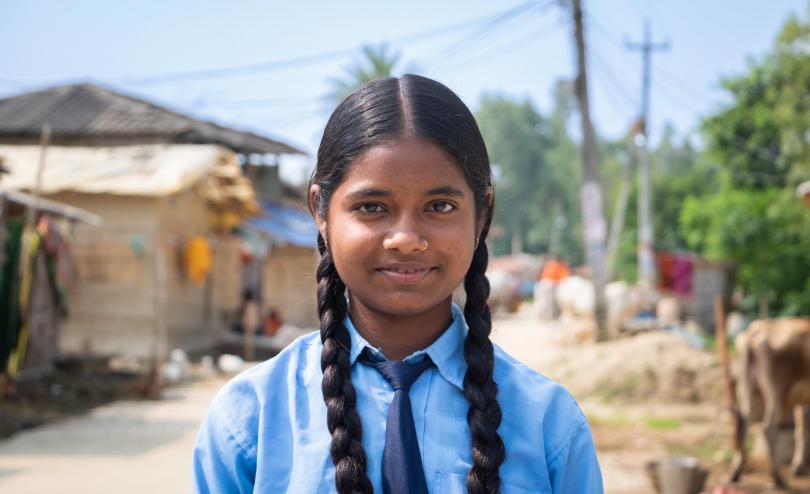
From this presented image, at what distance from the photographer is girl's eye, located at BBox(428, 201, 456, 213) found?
156cm

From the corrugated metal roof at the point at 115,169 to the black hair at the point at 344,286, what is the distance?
10131mm

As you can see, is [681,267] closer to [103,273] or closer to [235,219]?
[235,219]

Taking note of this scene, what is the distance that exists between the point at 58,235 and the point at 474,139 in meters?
9.13

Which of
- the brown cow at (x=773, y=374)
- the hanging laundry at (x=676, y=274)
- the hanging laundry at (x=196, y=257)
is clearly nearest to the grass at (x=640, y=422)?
the brown cow at (x=773, y=374)

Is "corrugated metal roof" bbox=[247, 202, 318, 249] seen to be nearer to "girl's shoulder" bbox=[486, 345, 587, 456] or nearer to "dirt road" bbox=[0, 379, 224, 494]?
"dirt road" bbox=[0, 379, 224, 494]

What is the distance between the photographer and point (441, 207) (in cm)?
157

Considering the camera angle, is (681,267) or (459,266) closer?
(459,266)

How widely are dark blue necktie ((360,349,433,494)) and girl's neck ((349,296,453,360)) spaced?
8 centimetres

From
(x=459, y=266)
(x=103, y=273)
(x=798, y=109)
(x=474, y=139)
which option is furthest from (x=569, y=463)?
(x=798, y=109)

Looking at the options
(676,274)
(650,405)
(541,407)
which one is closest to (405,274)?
(541,407)

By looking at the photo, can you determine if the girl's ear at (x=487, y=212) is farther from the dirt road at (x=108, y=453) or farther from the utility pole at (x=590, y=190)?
the utility pole at (x=590, y=190)

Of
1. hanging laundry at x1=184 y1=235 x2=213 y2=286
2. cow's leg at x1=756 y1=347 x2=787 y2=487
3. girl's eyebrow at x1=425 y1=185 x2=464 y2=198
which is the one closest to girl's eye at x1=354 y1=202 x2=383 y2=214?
girl's eyebrow at x1=425 y1=185 x2=464 y2=198

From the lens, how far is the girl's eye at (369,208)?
156 centimetres

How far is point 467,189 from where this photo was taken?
1601 mm
